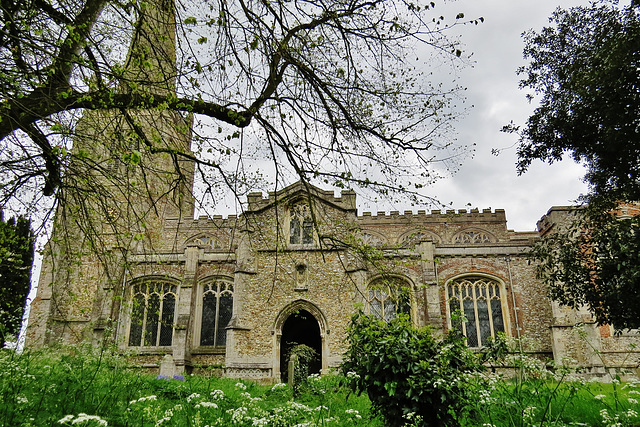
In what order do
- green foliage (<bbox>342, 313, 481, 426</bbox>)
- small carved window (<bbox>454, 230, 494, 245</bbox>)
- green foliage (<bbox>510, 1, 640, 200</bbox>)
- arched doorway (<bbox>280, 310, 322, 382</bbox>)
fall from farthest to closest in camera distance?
small carved window (<bbox>454, 230, 494, 245</bbox>)
arched doorway (<bbox>280, 310, 322, 382</bbox>)
green foliage (<bbox>510, 1, 640, 200</bbox>)
green foliage (<bbox>342, 313, 481, 426</bbox>)

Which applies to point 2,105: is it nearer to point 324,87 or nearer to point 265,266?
point 324,87

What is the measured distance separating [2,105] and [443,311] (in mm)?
16247

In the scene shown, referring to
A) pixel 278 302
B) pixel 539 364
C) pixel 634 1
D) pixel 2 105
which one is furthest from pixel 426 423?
pixel 278 302

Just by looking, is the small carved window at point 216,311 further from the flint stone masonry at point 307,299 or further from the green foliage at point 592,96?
the green foliage at point 592,96

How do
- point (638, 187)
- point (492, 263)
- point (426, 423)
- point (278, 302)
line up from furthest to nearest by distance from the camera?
point (492, 263) → point (278, 302) → point (638, 187) → point (426, 423)

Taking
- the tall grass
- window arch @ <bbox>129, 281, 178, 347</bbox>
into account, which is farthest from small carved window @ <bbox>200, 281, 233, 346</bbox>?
the tall grass

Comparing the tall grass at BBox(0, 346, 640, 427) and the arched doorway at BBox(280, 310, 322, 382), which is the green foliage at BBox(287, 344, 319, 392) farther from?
the tall grass at BBox(0, 346, 640, 427)

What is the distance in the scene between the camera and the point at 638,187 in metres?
9.85

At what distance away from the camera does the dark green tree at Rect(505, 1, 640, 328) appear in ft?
30.7

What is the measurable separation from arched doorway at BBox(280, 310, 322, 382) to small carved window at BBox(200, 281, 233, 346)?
2.40 m

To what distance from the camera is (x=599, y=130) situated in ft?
33.9

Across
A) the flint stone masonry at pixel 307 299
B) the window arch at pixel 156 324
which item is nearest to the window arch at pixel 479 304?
the flint stone masonry at pixel 307 299

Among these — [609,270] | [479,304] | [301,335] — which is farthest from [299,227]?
[609,270]

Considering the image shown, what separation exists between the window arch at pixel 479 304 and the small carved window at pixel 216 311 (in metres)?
8.67
